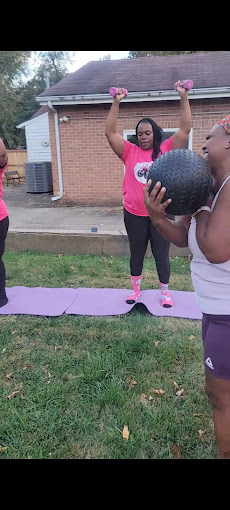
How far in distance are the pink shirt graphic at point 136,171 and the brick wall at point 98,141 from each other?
236 inches

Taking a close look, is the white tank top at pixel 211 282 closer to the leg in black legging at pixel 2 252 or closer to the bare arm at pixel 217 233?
the bare arm at pixel 217 233

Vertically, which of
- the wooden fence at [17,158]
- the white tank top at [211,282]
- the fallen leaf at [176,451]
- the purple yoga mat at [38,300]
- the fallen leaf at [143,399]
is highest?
the white tank top at [211,282]

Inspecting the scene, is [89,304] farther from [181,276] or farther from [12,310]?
[181,276]

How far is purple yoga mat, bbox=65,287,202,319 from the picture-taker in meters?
3.80

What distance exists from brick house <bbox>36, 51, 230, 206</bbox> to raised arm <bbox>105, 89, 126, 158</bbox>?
580 centimetres

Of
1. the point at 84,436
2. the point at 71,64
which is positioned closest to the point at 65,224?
the point at 84,436

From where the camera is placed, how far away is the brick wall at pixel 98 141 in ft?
29.2

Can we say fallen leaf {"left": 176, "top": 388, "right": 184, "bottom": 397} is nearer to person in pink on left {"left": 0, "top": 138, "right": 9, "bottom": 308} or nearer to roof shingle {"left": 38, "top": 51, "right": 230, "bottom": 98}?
person in pink on left {"left": 0, "top": 138, "right": 9, "bottom": 308}

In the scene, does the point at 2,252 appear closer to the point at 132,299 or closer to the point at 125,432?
the point at 132,299

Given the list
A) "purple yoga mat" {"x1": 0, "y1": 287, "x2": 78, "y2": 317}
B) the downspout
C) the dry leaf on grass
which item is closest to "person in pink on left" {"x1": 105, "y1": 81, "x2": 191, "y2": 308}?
"purple yoga mat" {"x1": 0, "y1": 287, "x2": 78, "y2": 317}

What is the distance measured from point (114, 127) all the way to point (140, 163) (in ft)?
1.28

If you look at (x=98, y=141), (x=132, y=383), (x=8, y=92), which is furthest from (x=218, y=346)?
(x=8, y=92)

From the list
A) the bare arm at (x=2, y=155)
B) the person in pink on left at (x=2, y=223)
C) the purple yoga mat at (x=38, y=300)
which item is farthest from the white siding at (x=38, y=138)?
the bare arm at (x=2, y=155)

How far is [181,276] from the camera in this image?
4.92m
